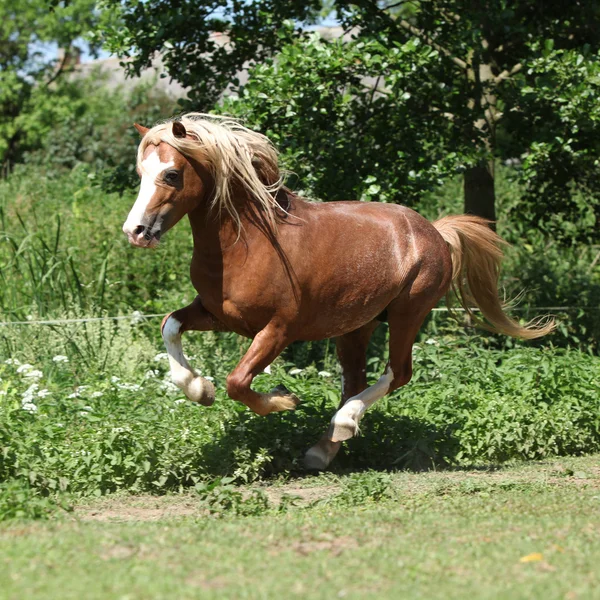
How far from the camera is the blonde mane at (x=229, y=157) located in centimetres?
528

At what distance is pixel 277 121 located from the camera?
792 cm

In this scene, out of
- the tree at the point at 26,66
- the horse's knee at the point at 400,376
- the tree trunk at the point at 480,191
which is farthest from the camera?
the tree at the point at 26,66

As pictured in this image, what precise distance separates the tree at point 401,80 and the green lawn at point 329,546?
336 centimetres

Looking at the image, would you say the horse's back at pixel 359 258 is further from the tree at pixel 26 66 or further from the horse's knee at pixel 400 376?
the tree at pixel 26 66

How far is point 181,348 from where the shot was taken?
566 centimetres

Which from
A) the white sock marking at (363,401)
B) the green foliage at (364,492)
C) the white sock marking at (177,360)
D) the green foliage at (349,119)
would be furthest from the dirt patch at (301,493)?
the green foliage at (349,119)

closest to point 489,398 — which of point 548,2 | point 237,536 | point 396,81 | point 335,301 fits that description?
point 335,301

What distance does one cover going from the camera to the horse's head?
5.01 m

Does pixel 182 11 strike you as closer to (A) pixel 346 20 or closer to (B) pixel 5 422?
(A) pixel 346 20

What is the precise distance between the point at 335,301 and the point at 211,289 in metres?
0.80

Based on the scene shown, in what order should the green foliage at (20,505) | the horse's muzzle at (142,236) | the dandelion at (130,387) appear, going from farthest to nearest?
the dandelion at (130,387), the horse's muzzle at (142,236), the green foliage at (20,505)

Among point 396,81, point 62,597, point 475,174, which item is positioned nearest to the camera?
point 62,597

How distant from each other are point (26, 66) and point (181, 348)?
72.9ft

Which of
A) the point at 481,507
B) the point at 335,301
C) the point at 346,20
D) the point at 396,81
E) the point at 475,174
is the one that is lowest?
→ the point at 481,507
